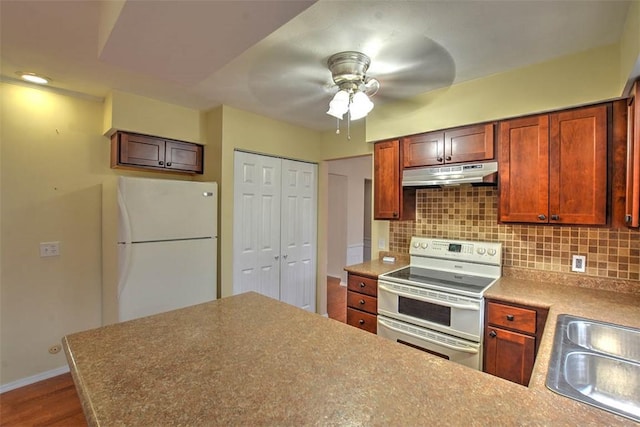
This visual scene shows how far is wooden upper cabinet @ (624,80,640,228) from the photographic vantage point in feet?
5.02

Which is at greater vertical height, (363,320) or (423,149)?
(423,149)

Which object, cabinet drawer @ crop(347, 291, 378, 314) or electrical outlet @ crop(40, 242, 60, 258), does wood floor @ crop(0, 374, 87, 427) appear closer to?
electrical outlet @ crop(40, 242, 60, 258)

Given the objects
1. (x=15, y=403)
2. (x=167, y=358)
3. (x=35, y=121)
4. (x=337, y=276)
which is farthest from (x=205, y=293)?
(x=337, y=276)

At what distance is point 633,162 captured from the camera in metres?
1.58

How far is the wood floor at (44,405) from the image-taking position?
6.84 feet

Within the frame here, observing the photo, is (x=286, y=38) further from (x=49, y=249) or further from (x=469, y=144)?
(x=49, y=249)

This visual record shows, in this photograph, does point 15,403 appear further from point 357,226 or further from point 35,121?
point 357,226

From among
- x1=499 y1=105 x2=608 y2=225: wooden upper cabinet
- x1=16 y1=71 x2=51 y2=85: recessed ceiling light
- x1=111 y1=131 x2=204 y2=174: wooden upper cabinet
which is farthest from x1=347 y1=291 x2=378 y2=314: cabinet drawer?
x1=16 y1=71 x2=51 y2=85: recessed ceiling light

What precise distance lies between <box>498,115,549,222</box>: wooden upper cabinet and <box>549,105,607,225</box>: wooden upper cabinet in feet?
0.14

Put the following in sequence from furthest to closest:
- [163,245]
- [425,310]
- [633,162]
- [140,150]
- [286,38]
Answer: [140,150] < [163,245] < [425,310] < [286,38] < [633,162]

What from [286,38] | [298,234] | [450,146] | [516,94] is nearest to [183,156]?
[298,234]

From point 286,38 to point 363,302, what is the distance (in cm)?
202

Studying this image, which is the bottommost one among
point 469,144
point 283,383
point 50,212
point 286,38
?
point 283,383

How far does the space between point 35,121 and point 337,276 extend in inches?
190
